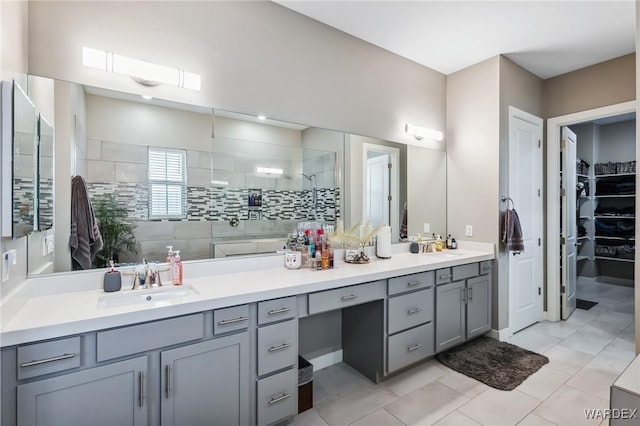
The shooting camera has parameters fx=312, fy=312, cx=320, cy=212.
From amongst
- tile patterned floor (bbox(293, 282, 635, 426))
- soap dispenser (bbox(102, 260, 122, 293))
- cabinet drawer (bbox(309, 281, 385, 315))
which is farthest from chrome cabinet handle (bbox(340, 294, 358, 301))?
soap dispenser (bbox(102, 260, 122, 293))

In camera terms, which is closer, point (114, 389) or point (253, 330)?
point (114, 389)

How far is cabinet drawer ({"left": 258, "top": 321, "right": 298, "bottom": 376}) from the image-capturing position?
1.68 metres

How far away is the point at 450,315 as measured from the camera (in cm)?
267

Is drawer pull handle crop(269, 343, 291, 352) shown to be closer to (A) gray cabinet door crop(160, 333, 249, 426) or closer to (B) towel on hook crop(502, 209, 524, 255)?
(A) gray cabinet door crop(160, 333, 249, 426)

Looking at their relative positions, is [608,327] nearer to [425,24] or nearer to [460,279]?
[460,279]

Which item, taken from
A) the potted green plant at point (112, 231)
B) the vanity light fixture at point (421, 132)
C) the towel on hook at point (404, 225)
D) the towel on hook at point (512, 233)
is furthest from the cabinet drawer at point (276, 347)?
the towel on hook at point (512, 233)

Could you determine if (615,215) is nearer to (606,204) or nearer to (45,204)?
(606,204)

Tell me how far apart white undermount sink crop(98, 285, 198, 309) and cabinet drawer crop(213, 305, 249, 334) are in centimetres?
19

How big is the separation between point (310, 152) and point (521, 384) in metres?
2.38

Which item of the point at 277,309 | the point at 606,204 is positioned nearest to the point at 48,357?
the point at 277,309

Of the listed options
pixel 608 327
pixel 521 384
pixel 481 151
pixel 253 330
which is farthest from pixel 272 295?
pixel 608 327

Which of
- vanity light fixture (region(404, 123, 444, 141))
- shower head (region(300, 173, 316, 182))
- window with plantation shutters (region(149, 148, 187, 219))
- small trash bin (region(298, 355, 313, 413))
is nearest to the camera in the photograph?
window with plantation shutters (region(149, 148, 187, 219))

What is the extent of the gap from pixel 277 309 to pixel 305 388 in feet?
2.25

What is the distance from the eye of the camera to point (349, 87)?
2.74 m
